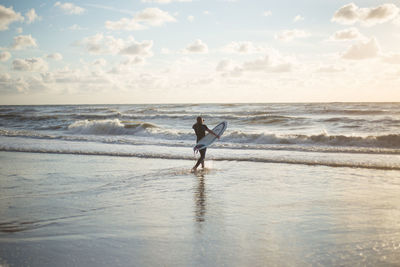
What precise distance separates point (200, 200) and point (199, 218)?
48.8 inches

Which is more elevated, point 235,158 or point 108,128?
point 108,128

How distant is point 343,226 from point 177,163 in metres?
7.71

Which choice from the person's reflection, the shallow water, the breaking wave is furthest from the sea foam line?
the breaking wave

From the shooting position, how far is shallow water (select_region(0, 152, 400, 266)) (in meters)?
4.13

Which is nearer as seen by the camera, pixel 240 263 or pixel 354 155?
pixel 240 263

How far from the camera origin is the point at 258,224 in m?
5.27

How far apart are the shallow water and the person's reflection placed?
0.02 metres

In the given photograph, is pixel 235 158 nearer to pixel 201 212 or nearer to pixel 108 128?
pixel 201 212

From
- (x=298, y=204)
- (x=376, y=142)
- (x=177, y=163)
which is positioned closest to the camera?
(x=298, y=204)

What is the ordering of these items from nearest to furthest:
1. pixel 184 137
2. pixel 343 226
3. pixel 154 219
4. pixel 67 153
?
pixel 343 226 → pixel 154 219 → pixel 67 153 → pixel 184 137

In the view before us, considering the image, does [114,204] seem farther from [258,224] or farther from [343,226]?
[343,226]

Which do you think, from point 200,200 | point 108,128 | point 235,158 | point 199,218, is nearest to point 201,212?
point 199,218

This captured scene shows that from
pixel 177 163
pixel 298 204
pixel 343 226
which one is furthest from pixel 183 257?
pixel 177 163

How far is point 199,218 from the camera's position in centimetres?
562
